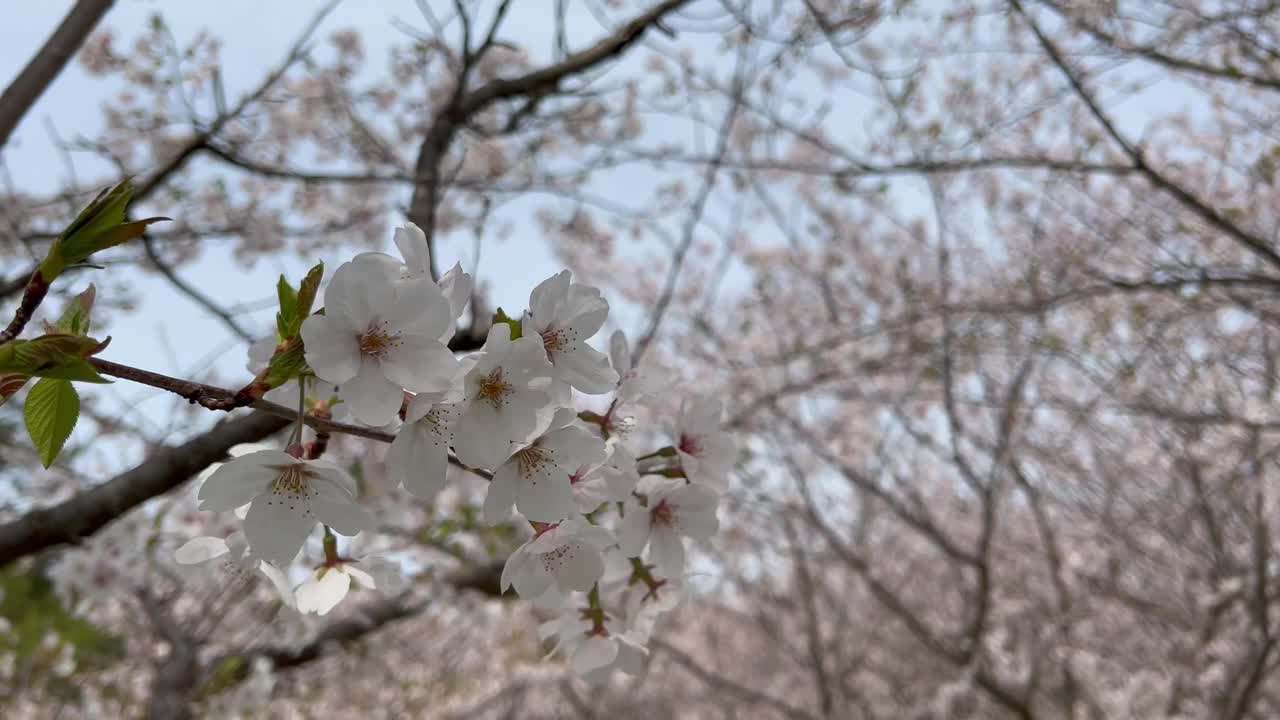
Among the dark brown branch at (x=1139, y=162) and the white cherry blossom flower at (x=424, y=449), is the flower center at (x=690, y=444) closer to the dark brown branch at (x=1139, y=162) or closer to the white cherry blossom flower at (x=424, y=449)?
the white cherry blossom flower at (x=424, y=449)

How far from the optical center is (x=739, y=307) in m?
6.95

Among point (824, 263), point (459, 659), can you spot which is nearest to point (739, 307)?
point (824, 263)

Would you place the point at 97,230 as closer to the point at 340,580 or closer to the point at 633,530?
the point at 340,580

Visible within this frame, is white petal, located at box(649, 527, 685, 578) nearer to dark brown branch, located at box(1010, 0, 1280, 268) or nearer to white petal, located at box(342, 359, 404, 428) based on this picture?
white petal, located at box(342, 359, 404, 428)

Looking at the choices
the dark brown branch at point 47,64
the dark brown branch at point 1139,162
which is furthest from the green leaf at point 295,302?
the dark brown branch at point 1139,162

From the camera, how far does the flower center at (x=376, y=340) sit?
2.40ft

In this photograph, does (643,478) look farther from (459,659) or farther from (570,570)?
(459,659)

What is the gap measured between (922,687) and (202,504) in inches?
350

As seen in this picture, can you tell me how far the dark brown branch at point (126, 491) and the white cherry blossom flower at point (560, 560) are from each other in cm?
49

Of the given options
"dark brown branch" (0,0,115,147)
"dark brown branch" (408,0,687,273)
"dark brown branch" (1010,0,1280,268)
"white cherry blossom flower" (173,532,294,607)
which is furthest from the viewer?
"dark brown branch" (1010,0,1280,268)

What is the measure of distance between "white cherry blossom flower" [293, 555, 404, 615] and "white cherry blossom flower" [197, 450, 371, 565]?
0.40 ft

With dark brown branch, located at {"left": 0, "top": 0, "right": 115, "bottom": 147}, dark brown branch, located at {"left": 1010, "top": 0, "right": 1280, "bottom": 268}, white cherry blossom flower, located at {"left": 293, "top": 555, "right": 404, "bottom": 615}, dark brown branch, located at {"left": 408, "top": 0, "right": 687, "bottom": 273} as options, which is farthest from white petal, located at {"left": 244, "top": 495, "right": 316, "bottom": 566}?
dark brown branch, located at {"left": 1010, "top": 0, "right": 1280, "bottom": 268}

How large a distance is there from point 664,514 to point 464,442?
0.32 m

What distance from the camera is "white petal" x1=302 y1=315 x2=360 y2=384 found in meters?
0.70
